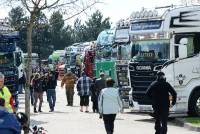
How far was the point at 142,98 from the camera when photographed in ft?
65.0

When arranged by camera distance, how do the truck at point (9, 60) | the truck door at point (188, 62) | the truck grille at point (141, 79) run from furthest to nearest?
1. the truck at point (9, 60)
2. the truck grille at point (141, 79)
3. the truck door at point (188, 62)

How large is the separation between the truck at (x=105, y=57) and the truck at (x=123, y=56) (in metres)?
1.53

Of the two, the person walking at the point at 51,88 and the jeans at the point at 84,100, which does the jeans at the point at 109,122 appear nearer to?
the jeans at the point at 84,100

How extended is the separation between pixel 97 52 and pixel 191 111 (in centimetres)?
1249

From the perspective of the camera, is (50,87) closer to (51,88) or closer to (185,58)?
(51,88)

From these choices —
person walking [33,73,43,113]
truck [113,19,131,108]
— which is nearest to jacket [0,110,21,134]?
truck [113,19,131,108]

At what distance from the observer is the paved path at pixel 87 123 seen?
56.4ft

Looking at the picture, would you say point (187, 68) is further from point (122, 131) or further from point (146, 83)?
point (122, 131)

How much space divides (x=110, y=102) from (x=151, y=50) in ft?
18.9

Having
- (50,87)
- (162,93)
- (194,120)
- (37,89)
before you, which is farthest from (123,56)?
(162,93)

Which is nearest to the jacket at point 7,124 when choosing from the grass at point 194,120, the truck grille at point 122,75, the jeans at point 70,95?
the grass at point 194,120

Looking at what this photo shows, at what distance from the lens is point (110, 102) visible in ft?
46.1

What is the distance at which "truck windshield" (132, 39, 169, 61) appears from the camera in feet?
62.6

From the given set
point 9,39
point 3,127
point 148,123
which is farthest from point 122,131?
point 3,127
